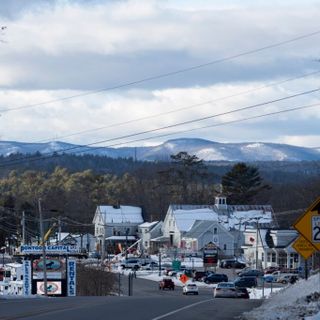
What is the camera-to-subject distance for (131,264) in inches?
3967

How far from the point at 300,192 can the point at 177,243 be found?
18192 millimetres

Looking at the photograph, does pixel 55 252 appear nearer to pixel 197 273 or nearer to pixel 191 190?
pixel 197 273

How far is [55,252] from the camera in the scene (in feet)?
212

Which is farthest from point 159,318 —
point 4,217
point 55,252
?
point 4,217

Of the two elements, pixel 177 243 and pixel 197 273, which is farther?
pixel 177 243

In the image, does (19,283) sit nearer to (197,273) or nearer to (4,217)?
(197,273)

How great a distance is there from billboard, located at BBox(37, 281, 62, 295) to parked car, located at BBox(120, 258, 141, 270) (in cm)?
3555

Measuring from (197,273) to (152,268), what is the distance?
589 inches

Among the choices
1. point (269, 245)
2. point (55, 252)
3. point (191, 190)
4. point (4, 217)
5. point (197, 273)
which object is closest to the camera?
point (55, 252)

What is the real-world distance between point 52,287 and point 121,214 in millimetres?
69649

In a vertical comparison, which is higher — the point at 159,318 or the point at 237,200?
the point at 237,200

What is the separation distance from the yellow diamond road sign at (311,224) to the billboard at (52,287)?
133 feet

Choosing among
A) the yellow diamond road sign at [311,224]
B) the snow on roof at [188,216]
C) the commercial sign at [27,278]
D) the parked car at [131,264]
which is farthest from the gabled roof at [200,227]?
the yellow diamond road sign at [311,224]

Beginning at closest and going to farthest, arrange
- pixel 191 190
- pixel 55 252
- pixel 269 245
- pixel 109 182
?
pixel 55 252
pixel 269 245
pixel 191 190
pixel 109 182
